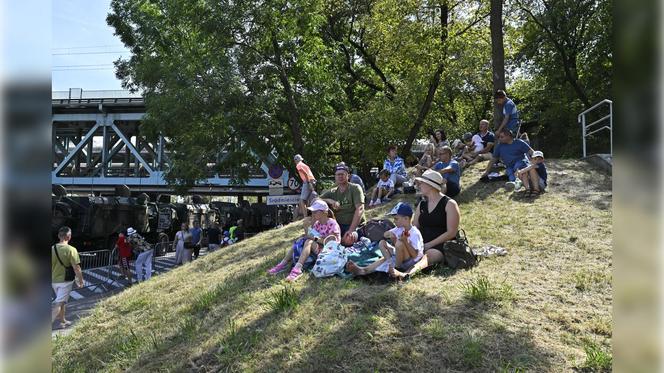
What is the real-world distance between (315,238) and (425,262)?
1.61m

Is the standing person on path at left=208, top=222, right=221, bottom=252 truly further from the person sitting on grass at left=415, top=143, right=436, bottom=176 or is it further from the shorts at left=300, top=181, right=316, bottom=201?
the person sitting on grass at left=415, top=143, right=436, bottom=176

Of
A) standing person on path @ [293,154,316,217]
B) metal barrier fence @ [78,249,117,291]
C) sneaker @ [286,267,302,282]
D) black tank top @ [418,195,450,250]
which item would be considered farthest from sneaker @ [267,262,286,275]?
metal barrier fence @ [78,249,117,291]

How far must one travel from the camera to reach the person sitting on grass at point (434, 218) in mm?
6102

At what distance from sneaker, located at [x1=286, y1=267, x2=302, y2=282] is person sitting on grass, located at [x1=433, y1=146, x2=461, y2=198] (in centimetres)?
422

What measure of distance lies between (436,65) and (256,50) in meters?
6.28

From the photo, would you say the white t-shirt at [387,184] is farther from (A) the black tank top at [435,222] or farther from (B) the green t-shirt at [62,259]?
(B) the green t-shirt at [62,259]

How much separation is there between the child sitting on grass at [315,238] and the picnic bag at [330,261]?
9.7 inches

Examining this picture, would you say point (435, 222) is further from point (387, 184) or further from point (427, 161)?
point (427, 161)

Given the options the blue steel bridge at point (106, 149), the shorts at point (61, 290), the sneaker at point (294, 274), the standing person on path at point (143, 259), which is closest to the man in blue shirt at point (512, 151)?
the sneaker at point (294, 274)

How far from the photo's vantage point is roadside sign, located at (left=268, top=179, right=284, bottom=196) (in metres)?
13.4

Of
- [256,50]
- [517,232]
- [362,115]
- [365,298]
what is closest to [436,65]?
[362,115]

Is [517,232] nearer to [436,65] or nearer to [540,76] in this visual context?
[436,65]

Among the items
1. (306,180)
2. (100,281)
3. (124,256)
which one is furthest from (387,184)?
(100,281)
